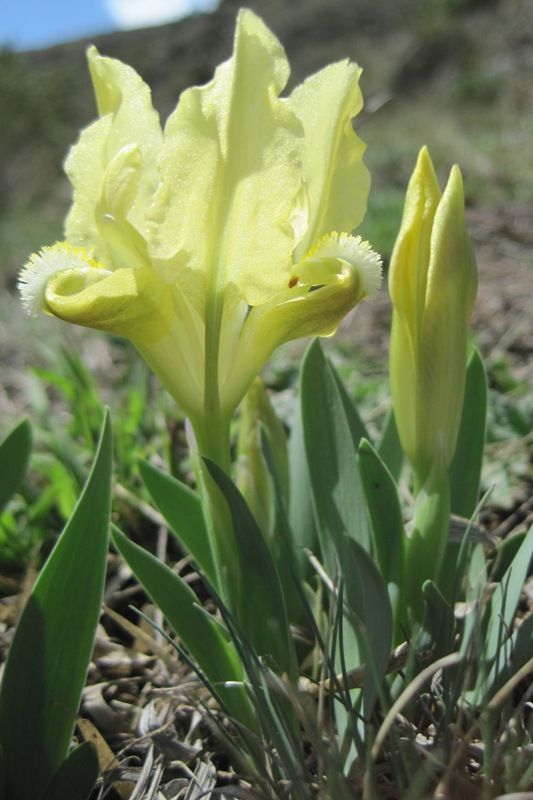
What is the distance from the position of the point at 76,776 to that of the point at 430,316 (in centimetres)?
67

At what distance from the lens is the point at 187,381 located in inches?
35.6

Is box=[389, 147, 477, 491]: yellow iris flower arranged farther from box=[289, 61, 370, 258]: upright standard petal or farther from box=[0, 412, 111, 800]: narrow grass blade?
box=[0, 412, 111, 800]: narrow grass blade

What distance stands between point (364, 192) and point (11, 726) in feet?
2.44

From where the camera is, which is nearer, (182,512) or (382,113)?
(182,512)

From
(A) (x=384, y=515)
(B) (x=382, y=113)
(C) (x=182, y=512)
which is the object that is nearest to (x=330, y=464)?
(A) (x=384, y=515)

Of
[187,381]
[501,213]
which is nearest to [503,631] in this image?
[187,381]

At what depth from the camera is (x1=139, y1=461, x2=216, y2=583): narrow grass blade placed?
1050mm

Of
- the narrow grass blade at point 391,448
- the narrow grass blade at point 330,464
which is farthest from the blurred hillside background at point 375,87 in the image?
the narrow grass blade at point 330,464

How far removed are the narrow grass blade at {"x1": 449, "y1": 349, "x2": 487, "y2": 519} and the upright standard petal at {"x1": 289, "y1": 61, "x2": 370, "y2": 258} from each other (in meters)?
0.34

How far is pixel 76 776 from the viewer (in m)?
0.86

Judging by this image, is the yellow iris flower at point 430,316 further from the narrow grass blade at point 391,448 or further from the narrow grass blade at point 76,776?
the narrow grass blade at point 76,776

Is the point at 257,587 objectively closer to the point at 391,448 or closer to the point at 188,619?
the point at 188,619

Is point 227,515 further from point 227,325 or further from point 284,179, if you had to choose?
point 284,179

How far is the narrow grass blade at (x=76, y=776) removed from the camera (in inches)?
33.6
